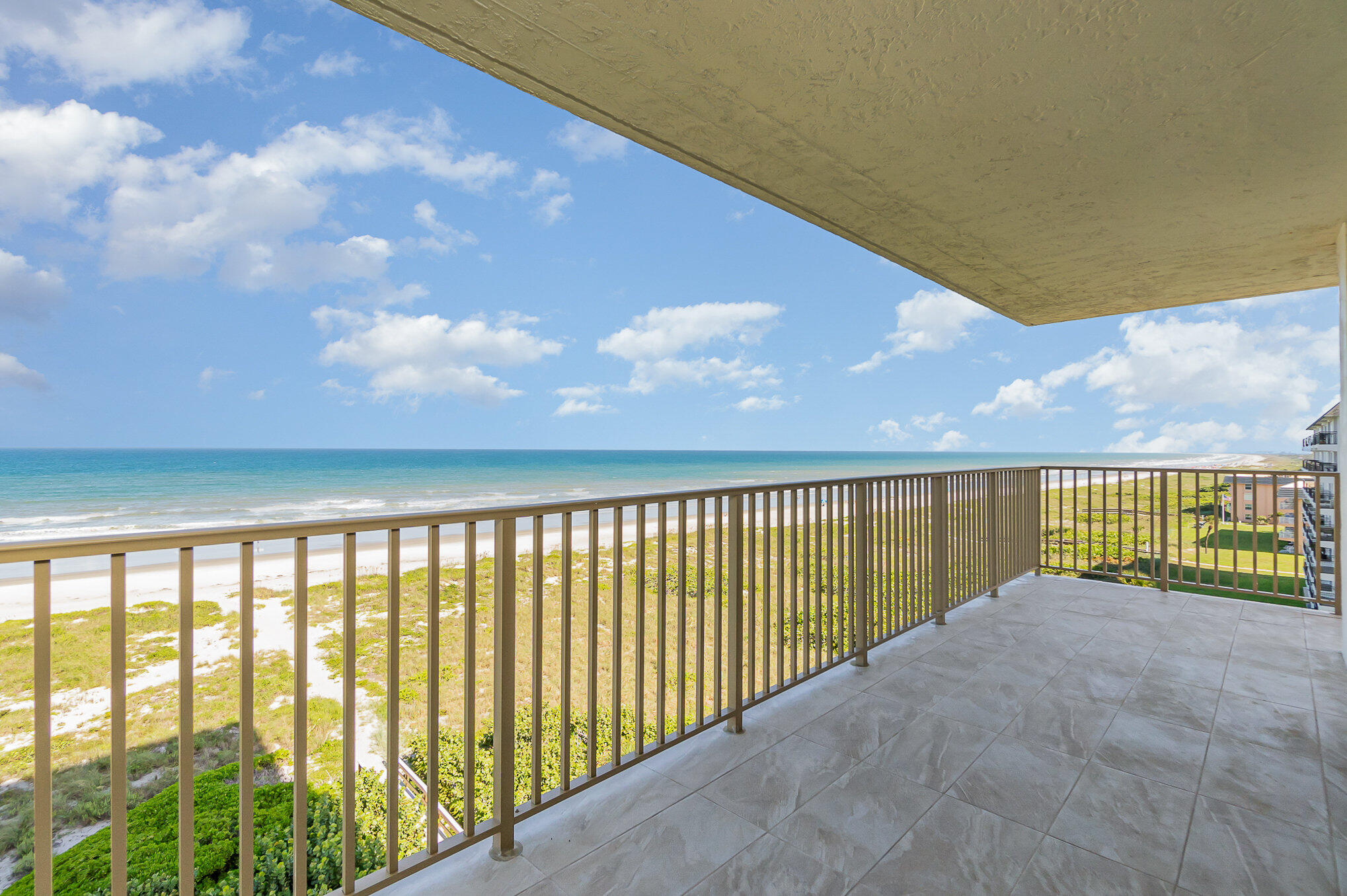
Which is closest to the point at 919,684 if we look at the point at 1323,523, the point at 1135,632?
the point at 1135,632

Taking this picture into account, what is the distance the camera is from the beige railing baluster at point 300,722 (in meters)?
1.16

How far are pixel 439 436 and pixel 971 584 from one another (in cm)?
4102

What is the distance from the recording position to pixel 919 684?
101 inches

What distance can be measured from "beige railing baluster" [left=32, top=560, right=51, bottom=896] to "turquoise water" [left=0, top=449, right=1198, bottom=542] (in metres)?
3.65

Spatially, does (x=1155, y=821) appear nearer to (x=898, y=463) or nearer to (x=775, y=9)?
(x=775, y=9)

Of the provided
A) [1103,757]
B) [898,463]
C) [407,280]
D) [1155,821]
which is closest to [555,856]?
[1155,821]

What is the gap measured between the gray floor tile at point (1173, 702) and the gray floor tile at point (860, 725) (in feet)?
3.17

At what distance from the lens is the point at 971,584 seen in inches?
149

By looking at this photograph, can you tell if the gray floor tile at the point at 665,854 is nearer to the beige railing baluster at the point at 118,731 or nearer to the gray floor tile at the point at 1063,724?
the beige railing baluster at the point at 118,731

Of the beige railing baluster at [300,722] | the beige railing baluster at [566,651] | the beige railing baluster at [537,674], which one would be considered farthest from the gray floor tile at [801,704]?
the beige railing baluster at [300,722]

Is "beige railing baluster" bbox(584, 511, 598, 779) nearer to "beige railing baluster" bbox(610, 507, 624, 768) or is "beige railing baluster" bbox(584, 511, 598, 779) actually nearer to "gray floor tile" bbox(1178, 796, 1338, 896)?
"beige railing baluster" bbox(610, 507, 624, 768)

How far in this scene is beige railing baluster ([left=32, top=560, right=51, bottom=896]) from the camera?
0.92m

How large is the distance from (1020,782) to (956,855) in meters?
0.50

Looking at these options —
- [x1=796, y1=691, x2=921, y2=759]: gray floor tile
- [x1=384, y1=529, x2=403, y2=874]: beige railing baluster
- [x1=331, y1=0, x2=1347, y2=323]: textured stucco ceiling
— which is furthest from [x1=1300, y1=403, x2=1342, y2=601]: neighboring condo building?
[x1=384, y1=529, x2=403, y2=874]: beige railing baluster
